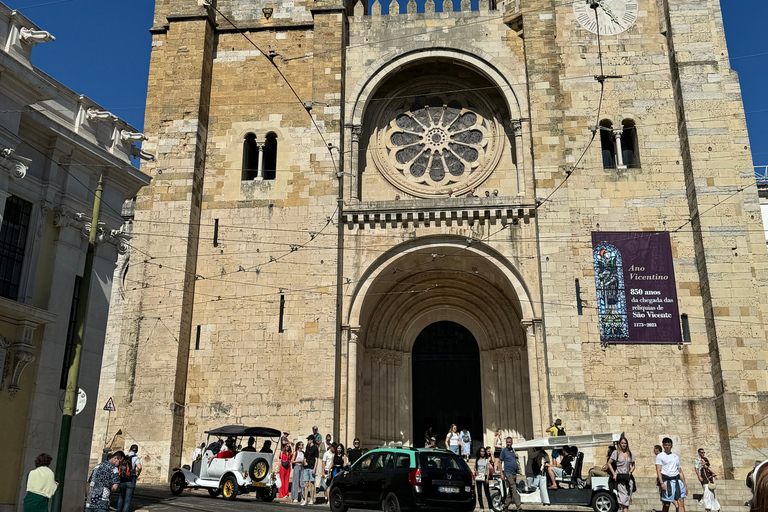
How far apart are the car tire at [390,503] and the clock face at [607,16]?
16.5m

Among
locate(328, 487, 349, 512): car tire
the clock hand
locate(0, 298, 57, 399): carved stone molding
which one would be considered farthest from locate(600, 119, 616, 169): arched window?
locate(0, 298, 57, 399): carved stone molding

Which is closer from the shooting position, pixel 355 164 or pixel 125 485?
pixel 125 485

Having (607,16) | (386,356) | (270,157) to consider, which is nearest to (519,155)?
(607,16)

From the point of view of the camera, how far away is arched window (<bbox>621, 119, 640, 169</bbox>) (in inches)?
855

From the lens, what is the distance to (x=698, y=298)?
65.6 feet

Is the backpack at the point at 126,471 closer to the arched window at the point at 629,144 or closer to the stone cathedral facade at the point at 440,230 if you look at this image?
the stone cathedral facade at the point at 440,230

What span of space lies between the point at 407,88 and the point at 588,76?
6128mm

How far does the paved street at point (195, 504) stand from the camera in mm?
13055

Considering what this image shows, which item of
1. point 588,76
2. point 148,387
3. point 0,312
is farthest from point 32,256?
point 588,76

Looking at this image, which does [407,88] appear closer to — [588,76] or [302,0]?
[302,0]

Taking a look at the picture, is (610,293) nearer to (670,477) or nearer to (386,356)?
(386,356)

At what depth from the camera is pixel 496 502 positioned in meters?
13.6

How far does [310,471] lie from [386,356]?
8.42 m

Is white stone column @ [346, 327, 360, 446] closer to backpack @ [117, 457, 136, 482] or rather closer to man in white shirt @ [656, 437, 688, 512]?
backpack @ [117, 457, 136, 482]
